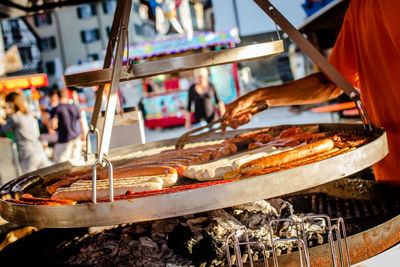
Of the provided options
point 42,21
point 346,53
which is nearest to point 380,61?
point 346,53

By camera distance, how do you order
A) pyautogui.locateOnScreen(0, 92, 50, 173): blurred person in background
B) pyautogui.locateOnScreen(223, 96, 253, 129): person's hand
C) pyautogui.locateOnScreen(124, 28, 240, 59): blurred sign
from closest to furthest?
pyautogui.locateOnScreen(223, 96, 253, 129): person's hand
pyautogui.locateOnScreen(0, 92, 50, 173): blurred person in background
pyautogui.locateOnScreen(124, 28, 240, 59): blurred sign

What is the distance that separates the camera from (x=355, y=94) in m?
2.14

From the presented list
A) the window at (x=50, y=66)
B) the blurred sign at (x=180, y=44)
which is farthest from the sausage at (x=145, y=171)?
the window at (x=50, y=66)

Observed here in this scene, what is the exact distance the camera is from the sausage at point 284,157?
6.91ft

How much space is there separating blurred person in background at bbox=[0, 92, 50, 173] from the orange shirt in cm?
729

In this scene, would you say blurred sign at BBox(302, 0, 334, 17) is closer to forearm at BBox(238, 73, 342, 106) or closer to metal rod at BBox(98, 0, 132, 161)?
forearm at BBox(238, 73, 342, 106)

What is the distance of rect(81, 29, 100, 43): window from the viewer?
51.5 meters

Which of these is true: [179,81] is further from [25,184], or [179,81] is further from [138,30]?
[138,30]

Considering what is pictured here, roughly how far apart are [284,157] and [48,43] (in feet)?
186

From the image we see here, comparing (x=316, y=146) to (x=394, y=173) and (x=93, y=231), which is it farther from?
(x=93, y=231)

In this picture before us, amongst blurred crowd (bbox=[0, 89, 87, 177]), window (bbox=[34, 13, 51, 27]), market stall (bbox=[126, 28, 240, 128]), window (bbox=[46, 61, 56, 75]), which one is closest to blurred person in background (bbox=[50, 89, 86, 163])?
blurred crowd (bbox=[0, 89, 87, 177])

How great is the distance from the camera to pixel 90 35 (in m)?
51.8

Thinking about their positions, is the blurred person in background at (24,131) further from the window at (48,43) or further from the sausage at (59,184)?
the window at (48,43)

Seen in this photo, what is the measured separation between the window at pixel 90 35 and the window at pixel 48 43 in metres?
4.62
